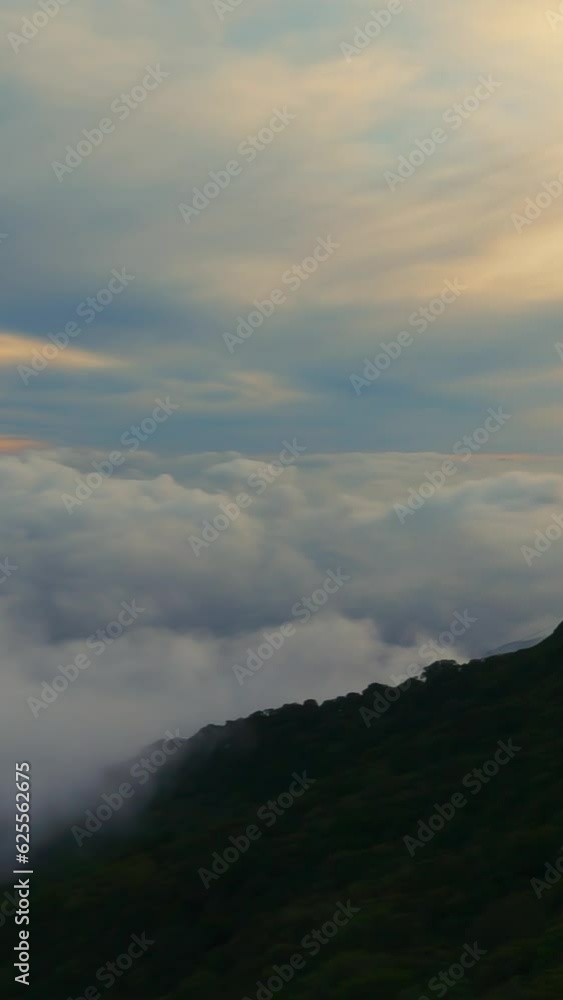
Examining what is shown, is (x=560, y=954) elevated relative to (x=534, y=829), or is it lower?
lower

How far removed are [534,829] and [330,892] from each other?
125 feet

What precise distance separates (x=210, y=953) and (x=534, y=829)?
199ft

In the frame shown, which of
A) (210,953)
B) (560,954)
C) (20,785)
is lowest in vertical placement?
(560,954)

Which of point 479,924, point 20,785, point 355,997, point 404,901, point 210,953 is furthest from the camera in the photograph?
point 210,953

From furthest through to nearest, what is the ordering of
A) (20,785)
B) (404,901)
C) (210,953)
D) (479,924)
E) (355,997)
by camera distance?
(210,953)
(404,901)
(479,924)
(355,997)
(20,785)

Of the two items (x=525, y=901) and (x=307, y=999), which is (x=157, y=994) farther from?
(x=525, y=901)

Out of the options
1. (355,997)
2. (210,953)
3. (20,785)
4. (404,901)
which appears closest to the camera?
(20,785)

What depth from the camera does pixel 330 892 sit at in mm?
190750

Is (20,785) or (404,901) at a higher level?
(20,785)

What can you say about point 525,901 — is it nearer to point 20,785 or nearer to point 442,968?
point 442,968

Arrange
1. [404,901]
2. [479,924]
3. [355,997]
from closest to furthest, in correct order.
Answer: [355,997] < [479,924] < [404,901]

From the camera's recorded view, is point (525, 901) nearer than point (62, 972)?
Yes

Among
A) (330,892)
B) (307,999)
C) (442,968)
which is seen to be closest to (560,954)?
(442,968)

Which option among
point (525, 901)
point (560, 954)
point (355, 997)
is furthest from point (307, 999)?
point (525, 901)
